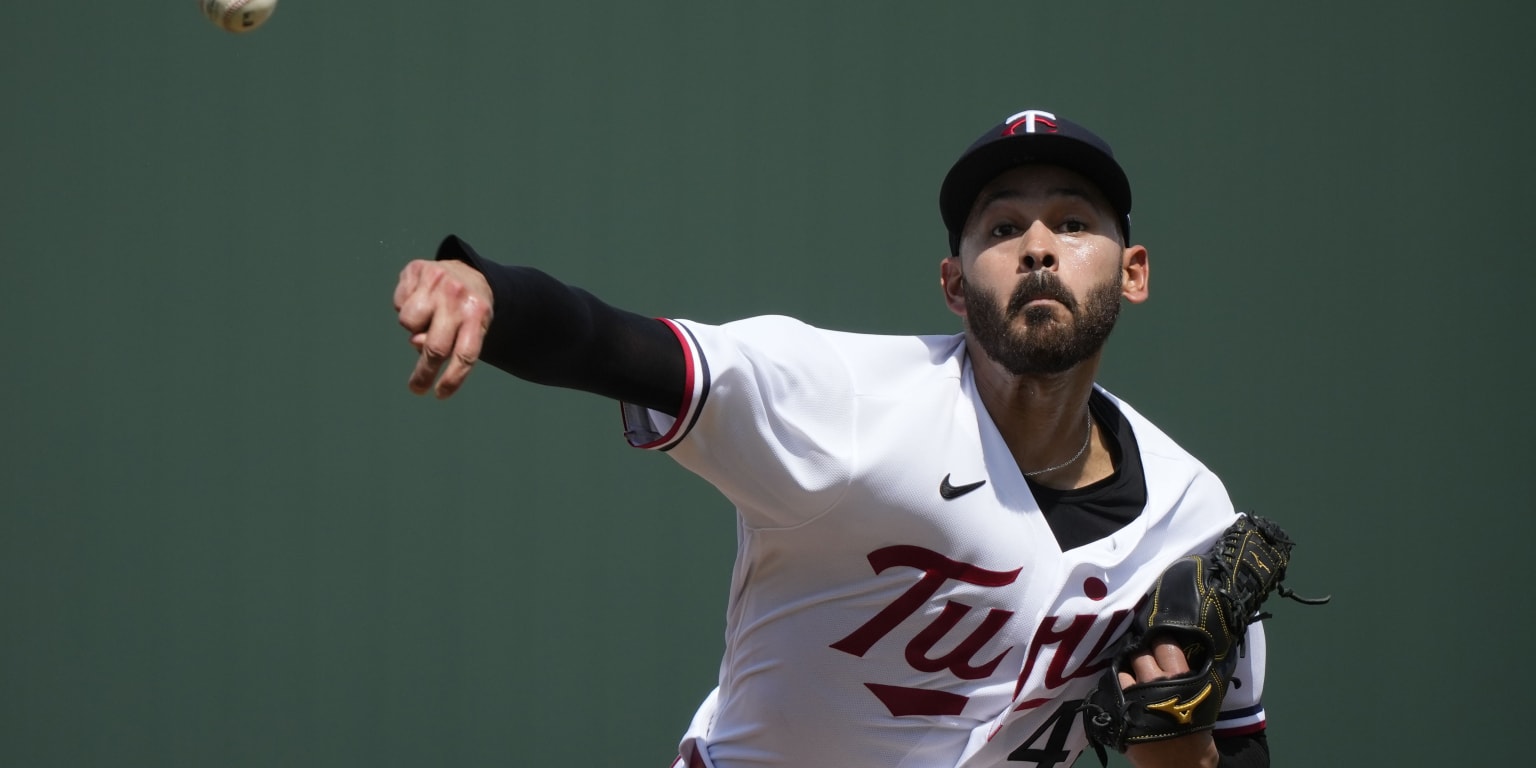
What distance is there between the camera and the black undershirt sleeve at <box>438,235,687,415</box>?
1439 millimetres

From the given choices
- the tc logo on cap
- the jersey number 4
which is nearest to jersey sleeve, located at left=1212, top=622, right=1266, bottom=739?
the jersey number 4

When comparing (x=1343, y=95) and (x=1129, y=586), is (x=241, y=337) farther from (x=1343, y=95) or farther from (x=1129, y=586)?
(x=1343, y=95)

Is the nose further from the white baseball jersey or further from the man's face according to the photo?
the white baseball jersey

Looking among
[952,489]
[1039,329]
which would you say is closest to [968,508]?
[952,489]

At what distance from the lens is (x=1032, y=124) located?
6.89 ft

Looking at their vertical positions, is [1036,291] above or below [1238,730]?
above

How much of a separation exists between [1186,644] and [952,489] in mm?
486

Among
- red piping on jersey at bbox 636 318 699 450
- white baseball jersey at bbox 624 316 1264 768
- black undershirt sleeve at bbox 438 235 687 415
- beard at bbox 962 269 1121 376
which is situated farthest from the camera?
beard at bbox 962 269 1121 376

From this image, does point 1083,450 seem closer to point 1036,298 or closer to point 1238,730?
point 1036,298

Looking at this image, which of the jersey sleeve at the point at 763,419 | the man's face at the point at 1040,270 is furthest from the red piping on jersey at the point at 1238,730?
the jersey sleeve at the point at 763,419

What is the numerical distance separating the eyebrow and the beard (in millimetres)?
143

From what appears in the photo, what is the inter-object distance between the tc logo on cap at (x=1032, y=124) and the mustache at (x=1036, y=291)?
23 cm

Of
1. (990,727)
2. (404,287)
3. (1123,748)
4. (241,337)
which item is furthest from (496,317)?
(241,337)

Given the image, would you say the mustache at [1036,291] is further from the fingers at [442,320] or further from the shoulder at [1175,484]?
the fingers at [442,320]
